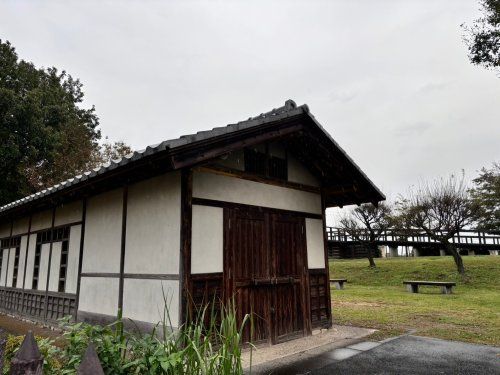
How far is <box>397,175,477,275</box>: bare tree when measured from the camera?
19361mm

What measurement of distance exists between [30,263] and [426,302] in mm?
12782

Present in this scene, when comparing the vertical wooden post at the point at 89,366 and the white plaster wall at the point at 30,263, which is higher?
the white plaster wall at the point at 30,263

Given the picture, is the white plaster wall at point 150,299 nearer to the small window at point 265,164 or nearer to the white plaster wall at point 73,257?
the white plaster wall at point 73,257

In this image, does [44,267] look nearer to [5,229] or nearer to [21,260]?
[21,260]

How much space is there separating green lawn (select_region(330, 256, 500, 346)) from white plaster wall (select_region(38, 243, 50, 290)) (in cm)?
756

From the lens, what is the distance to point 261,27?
362 inches

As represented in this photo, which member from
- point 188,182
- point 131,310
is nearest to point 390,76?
point 188,182

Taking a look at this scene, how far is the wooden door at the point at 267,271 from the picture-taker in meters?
6.16

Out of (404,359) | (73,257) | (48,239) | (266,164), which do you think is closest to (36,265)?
(48,239)

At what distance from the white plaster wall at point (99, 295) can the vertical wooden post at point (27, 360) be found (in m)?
4.87

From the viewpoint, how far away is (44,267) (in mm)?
9492

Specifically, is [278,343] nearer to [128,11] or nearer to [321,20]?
[321,20]

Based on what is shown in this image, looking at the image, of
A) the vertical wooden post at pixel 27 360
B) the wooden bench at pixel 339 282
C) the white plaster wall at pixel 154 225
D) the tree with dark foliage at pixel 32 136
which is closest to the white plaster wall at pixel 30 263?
the white plaster wall at pixel 154 225

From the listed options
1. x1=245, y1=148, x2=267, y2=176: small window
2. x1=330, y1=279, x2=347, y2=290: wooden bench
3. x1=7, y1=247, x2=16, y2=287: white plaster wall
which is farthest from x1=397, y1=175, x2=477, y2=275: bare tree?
x1=7, y1=247, x2=16, y2=287: white plaster wall
